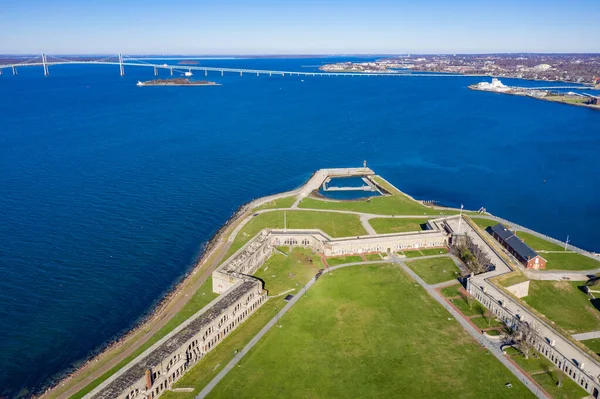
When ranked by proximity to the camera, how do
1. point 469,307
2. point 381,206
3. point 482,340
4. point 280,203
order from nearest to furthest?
point 482,340
point 469,307
point 381,206
point 280,203

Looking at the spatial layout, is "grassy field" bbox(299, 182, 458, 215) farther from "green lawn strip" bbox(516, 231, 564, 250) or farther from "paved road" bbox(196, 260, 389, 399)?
"paved road" bbox(196, 260, 389, 399)

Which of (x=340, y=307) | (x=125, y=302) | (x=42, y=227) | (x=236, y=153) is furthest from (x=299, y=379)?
(x=236, y=153)

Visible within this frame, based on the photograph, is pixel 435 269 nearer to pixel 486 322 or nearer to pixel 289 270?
pixel 486 322

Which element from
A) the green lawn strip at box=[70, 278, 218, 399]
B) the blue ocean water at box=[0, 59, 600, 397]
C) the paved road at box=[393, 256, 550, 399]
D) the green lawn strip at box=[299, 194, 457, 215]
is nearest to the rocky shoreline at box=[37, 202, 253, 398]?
the blue ocean water at box=[0, 59, 600, 397]

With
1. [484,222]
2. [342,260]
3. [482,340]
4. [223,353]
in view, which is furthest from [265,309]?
[484,222]

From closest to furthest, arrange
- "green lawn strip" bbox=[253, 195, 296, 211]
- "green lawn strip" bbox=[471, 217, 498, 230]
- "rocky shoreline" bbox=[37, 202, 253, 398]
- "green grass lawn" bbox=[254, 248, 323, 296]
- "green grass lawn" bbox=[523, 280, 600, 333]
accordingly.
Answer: "rocky shoreline" bbox=[37, 202, 253, 398]
"green grass lawn" bbox=[523, 280, 600, 333]
"green grass lawn" bbox=[254, 248, 323, 296]
"green lawn strip" bbox=[471, 217, 498, 230]
"green lawn strip" bbox=[253, 195, 296, 211]

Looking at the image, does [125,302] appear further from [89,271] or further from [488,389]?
[488,389]
